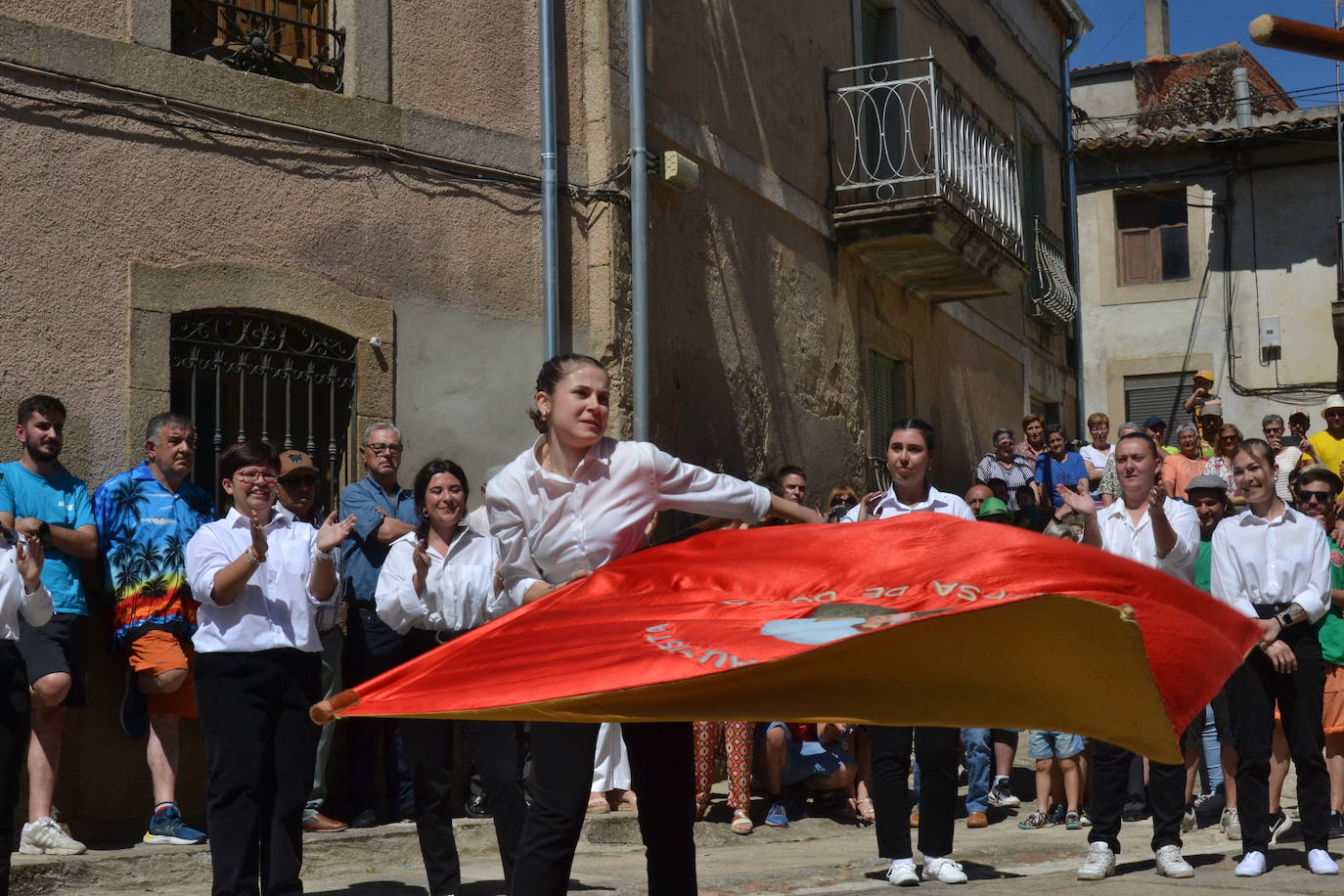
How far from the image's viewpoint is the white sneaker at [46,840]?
7496 mm

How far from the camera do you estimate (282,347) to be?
9.66 meters

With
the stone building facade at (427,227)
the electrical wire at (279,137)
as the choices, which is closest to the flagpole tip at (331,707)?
the stone building facade at (427,227)

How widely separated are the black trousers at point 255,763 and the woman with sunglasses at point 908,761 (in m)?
2.46

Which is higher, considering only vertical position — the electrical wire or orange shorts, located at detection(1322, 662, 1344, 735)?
the electrical wire

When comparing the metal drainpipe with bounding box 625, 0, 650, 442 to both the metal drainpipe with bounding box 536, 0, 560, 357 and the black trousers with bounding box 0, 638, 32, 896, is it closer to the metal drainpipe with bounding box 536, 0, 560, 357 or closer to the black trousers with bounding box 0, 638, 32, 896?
the metal drainpipe with bounding box 536, 0, 560, 357

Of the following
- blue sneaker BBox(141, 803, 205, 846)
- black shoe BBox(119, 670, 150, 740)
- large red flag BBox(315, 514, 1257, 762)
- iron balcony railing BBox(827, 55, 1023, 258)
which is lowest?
blue sneaker BBox(141, 803, 205, 846)

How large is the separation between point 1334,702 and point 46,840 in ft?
22.5

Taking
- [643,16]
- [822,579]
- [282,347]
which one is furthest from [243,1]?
[822,579]

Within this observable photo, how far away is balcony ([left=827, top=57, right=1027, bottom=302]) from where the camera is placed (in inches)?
577

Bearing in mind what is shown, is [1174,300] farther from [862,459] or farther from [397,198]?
[397,198]

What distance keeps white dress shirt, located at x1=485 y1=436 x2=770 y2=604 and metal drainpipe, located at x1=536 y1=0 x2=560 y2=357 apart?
5.57 meters

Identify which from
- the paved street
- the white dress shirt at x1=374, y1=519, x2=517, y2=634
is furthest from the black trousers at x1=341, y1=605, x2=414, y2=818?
the white dress shirt at x1=374, y1=519, x2=517, y2=634

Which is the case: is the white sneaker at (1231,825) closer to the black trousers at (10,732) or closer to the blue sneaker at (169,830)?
the blue sneaker at (169,830)

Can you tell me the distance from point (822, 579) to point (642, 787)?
31.6 inches
